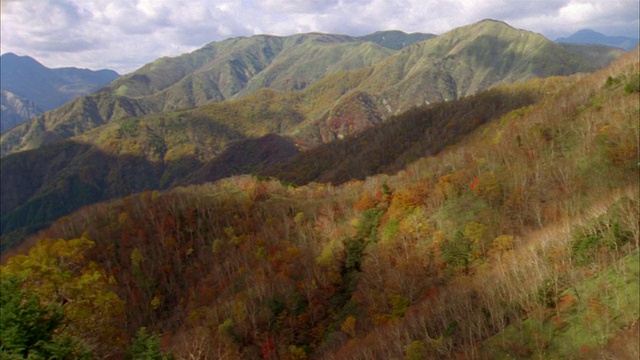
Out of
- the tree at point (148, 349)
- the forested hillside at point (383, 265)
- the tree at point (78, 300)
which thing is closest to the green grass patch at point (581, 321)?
the forested hillside at point (383, 265)

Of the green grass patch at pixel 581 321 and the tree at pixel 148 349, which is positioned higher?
the tree at pixel 148 349

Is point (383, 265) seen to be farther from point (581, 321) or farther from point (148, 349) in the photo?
point (148, 349)

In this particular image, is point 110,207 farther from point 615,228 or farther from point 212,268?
point 615,228

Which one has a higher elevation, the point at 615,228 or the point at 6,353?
the point at 6,353

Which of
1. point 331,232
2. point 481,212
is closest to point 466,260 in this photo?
point 481,212

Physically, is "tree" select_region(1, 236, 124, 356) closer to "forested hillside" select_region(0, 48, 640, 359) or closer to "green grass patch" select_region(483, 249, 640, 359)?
"forested hillside" select_region(0, 48, 640, 359)

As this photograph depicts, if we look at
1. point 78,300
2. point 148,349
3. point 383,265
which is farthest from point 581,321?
point 383,265

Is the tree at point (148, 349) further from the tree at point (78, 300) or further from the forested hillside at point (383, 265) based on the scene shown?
the tree at point (78, 300)

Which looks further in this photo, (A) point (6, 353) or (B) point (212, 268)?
(B) point (212, 268)

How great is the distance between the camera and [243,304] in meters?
70.8

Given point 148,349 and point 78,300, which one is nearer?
point 148,349

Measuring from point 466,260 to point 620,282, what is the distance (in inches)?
1131

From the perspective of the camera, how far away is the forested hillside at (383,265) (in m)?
32.3

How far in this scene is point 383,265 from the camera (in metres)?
71.9
